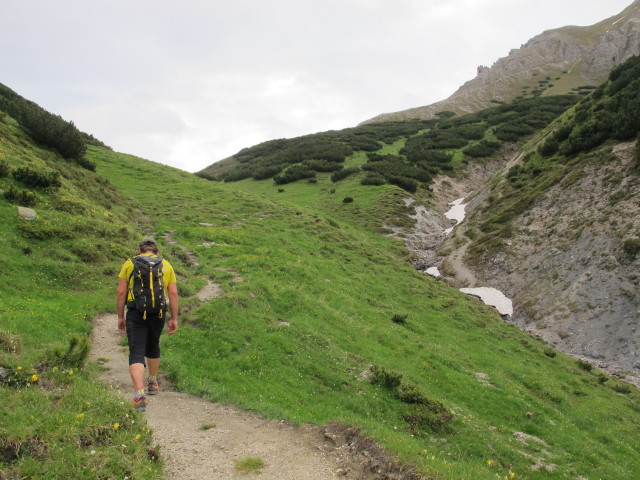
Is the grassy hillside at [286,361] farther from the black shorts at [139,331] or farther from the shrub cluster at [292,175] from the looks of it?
the shrub cluster at [292,175]

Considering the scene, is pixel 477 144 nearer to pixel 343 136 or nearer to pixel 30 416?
pixel 343 136

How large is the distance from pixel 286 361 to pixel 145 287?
22.9ft

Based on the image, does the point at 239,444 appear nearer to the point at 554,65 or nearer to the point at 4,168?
the point at 4,168

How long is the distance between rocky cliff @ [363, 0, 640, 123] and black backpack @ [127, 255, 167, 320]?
130501 millimetres

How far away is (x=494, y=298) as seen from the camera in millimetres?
32938

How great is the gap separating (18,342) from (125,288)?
10.9ft

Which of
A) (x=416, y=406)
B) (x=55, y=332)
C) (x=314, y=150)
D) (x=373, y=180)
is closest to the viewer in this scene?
(x=55, y=332)

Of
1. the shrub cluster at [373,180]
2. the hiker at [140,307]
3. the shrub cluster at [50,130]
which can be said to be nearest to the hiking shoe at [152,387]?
the hiker at [140,307]

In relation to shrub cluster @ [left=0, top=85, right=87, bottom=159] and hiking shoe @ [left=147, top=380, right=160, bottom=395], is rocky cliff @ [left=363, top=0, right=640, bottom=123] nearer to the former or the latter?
shrub cluster @ [left=0, top=85, right=87, bottom=159]

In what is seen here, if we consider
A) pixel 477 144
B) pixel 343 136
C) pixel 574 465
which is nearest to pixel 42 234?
pixel 574 465

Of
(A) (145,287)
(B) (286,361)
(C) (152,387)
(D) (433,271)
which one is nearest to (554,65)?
(D) (433,271)

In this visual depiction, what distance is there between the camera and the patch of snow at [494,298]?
1231 inches

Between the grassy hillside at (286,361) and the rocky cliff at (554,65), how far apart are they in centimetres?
11547

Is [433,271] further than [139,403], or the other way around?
[433,271]
